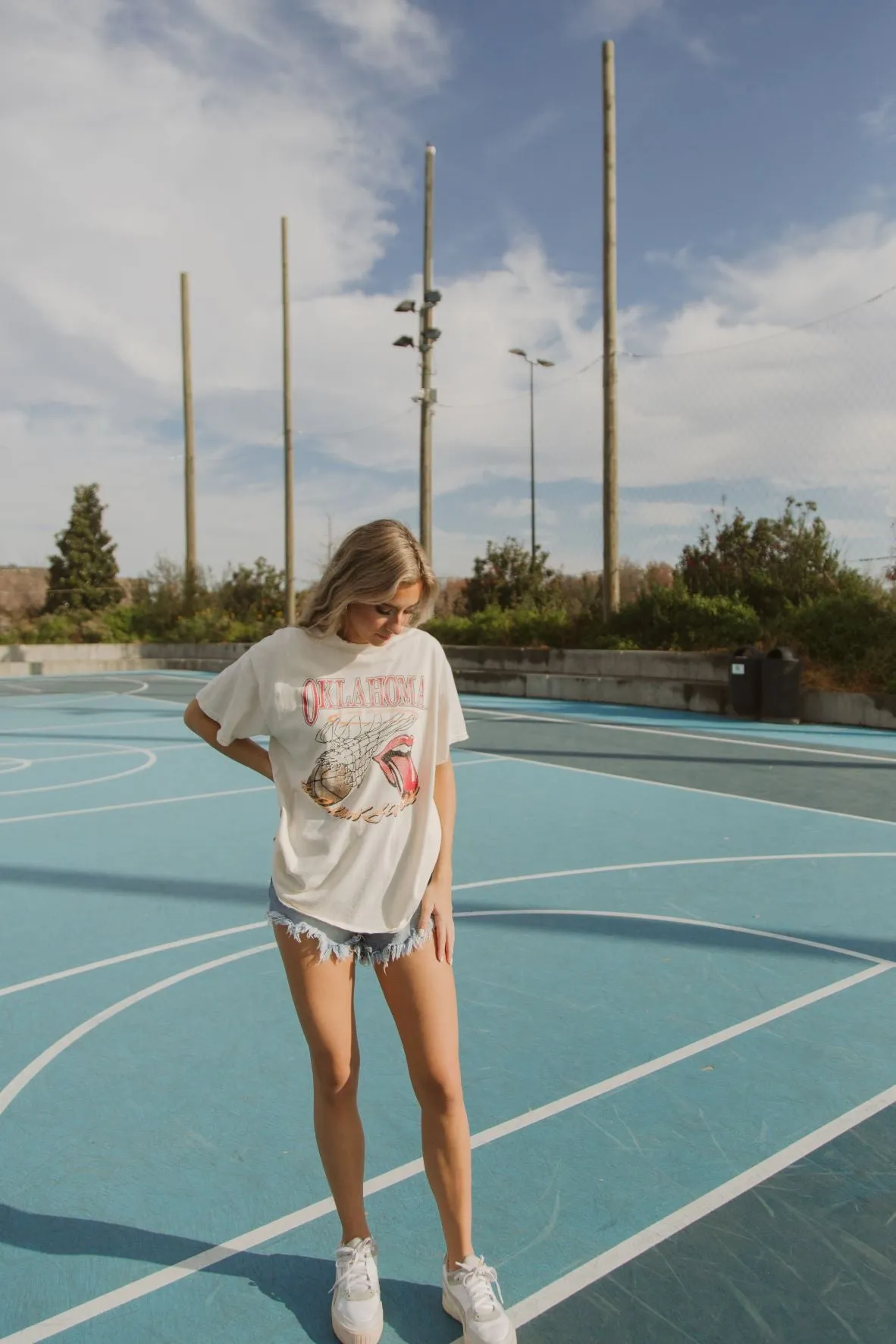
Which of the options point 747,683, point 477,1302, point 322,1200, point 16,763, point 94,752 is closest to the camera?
point 477,1302

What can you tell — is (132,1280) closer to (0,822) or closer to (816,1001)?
(816,1001)

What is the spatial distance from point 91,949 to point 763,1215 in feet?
11.2

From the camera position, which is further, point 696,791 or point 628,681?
point 628,681

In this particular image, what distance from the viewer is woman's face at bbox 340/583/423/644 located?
7.58 ft

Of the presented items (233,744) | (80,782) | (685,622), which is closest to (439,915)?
(233,744)

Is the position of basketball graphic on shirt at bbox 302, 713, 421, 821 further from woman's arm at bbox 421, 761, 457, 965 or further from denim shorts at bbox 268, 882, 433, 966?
denim shorts at bbox 268, 882, 433, 966

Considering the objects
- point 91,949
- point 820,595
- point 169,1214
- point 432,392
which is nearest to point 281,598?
point 432,392

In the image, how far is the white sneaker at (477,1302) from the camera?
7.25ft

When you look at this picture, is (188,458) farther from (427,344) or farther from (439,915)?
(439,915)

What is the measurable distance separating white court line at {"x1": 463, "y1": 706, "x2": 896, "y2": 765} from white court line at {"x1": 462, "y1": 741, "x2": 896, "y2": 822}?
200 cm

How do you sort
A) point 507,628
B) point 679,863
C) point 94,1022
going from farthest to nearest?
point 507,628
point 679,863
point 94,1022

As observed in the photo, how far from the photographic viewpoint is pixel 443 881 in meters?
2.40

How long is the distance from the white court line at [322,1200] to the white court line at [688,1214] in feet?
0.20

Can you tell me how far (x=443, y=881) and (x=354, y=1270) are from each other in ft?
2.93
